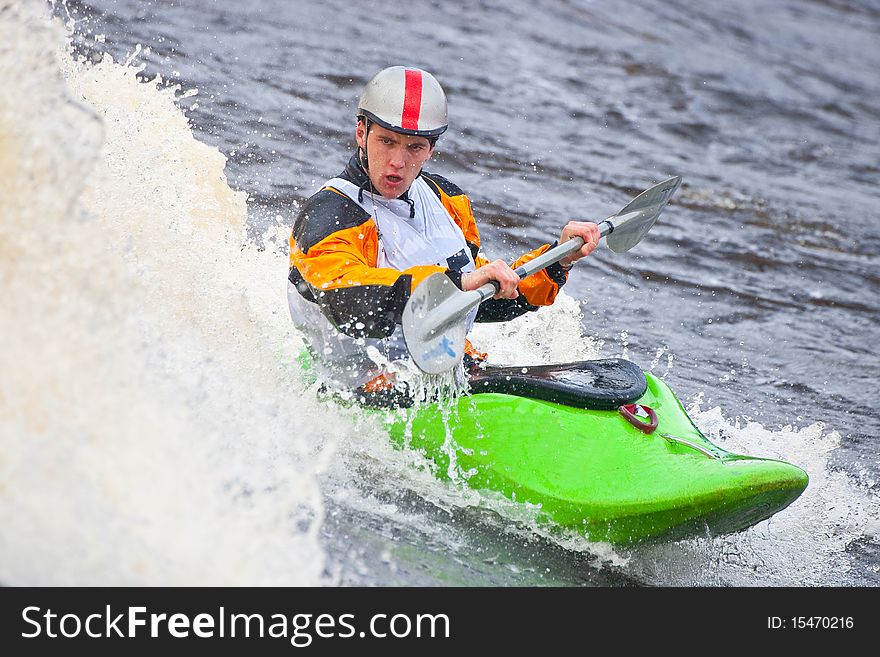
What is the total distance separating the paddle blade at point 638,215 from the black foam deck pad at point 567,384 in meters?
0.60

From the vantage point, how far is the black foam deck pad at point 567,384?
12.0ft

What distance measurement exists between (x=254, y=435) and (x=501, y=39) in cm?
913

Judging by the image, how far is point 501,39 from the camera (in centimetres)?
1171

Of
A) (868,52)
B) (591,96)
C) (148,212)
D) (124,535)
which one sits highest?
(868,52)

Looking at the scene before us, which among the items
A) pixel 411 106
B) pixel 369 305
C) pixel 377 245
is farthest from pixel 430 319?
pixel 411 106

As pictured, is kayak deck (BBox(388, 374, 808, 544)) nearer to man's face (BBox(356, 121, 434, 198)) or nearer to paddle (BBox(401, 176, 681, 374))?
paddle (BBox(401, 176, 681, 374))

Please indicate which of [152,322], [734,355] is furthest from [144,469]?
[734,355]

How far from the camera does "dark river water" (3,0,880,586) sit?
354 cm

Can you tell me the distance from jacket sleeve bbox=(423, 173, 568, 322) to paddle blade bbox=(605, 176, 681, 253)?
Result: 32cm

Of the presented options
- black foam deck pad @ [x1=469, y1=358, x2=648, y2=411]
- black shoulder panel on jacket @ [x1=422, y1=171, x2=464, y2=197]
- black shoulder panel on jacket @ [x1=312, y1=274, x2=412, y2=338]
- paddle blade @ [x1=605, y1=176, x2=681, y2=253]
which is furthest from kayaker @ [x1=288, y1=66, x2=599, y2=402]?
paddle blade @ [x1=605, y1=176, x2=681, y2=253]

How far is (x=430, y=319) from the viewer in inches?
131

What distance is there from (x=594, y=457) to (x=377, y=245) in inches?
38.7

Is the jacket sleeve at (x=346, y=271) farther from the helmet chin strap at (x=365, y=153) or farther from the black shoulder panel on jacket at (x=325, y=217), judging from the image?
Result: the helmet chin strap at (x=365, y=153)

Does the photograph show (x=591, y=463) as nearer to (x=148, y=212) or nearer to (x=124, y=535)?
(x=124, y=535)
